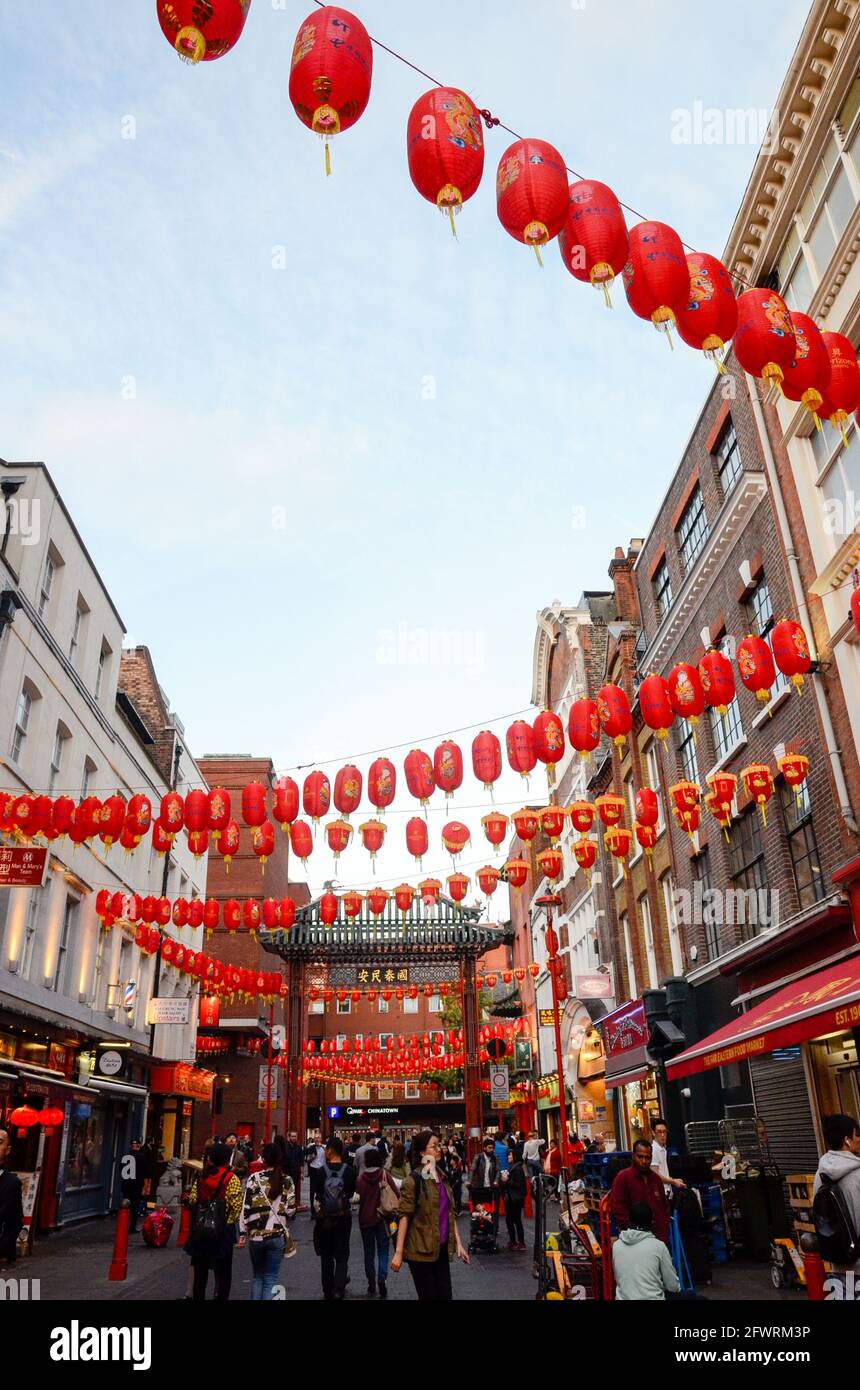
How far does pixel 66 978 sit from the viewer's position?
2198cm

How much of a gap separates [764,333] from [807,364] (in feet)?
2.68

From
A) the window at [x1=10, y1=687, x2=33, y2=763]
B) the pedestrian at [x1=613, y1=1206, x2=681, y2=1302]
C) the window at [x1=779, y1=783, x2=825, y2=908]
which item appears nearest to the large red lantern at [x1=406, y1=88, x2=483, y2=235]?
the pedestrian at [x1=613, y1=1206, x2=681, y2=1302]

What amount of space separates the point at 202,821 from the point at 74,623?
769 centimetres

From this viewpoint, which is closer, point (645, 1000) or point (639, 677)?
point (645, 1000)

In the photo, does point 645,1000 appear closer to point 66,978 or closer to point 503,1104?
point 503,1104

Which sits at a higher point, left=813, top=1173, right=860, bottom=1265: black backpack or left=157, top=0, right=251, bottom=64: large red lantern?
left=157, top=0, right=251, bottom=64: large red lantern

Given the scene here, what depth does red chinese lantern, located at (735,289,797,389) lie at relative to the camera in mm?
9500

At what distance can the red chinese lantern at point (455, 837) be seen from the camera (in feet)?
61.5

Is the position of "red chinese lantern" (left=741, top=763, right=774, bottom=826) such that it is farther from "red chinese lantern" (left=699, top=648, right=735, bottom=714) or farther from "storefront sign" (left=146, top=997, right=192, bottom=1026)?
"storefront sign" (left=146, top=997, right=192, bottom=1026)

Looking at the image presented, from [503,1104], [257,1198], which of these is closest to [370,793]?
[257,1198]

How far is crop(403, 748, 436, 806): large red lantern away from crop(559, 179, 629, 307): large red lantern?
911 centimetres

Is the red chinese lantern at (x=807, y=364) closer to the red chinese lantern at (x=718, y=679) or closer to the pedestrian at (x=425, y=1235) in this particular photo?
the red chinese lantern at (x=718, y=679)

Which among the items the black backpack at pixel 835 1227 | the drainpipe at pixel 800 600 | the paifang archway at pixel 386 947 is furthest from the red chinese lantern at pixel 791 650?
the paifang archway at pixel 386 947
